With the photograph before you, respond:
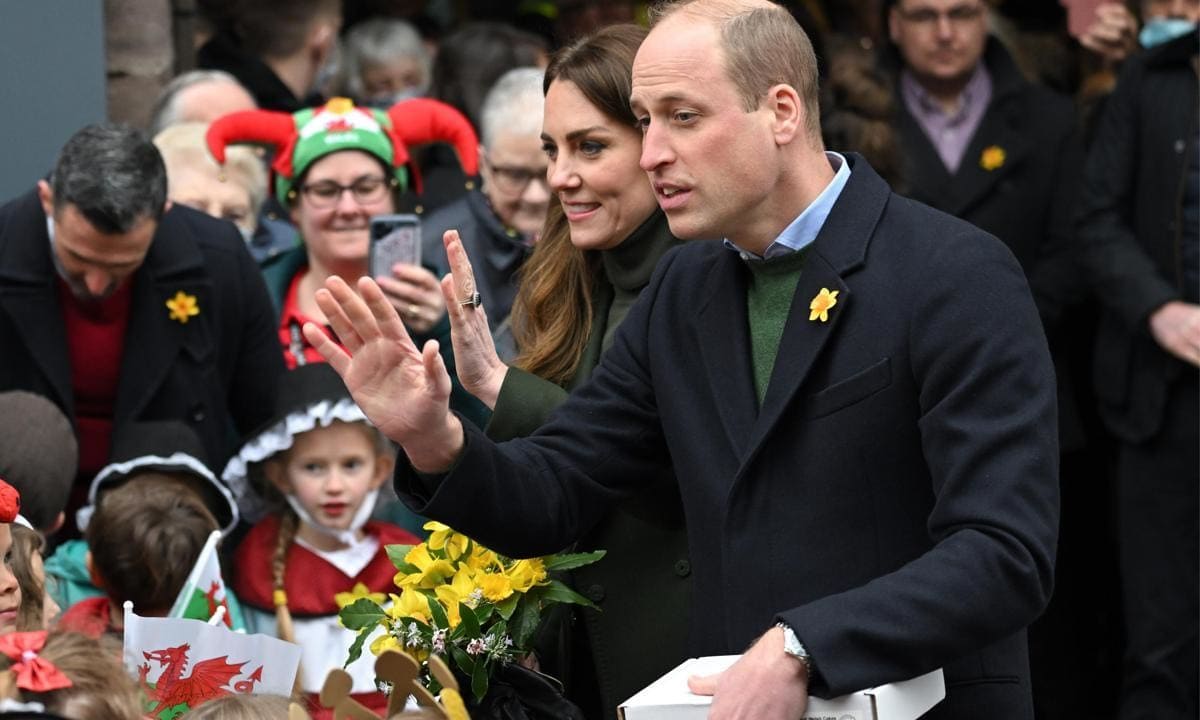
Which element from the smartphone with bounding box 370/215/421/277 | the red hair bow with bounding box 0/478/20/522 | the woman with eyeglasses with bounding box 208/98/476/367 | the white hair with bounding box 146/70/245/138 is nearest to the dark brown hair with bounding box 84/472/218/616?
the smartphone with bounding box 370/215/421/277

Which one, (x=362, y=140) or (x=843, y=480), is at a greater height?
(x=362, y=140)

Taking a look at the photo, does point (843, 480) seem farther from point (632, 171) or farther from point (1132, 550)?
point (1132, 550)

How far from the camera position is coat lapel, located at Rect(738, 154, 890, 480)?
3000mm

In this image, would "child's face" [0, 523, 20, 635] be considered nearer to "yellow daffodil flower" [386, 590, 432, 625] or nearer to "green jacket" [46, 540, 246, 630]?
"yellow daffodil flower" [386, 590, 432, 625]

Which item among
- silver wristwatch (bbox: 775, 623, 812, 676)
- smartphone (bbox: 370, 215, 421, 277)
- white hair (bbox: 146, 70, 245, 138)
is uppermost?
white hair (bbox: 146, 70, 245, 138)

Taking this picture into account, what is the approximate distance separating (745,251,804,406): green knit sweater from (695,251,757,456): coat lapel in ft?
0.04

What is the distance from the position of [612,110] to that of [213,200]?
249cm

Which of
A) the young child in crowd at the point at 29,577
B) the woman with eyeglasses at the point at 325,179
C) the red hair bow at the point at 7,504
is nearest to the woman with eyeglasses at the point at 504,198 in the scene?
the woman with eyeglasses at the point at 325,179

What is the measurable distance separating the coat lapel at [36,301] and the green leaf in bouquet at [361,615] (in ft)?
6.31

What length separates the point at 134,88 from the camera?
679 centimetres

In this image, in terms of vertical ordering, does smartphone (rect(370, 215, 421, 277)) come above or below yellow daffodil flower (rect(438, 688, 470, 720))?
above

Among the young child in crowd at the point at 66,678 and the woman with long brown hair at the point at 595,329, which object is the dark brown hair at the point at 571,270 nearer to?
the woman with long brown hair at the point at 595,329

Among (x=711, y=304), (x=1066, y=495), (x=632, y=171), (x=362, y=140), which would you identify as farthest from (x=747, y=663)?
(x=1066, y=495)

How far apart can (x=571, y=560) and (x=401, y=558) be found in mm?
345
